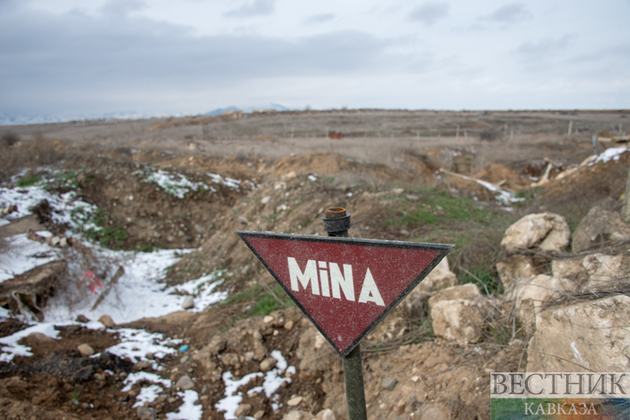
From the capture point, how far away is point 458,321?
97.3 inches

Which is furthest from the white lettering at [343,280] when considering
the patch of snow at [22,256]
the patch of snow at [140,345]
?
the patch of snow at [22,256]

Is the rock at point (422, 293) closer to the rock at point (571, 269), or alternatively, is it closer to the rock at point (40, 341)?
the rock at point (571, 269)

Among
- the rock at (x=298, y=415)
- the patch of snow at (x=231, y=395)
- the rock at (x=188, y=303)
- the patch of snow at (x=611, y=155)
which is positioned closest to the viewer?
the rock at (x=298, y=415)

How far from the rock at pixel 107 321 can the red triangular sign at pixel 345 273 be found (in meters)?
4.16

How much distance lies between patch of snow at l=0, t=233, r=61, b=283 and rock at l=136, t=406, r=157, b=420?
11.2 ft

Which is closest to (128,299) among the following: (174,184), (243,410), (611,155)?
(243,410)

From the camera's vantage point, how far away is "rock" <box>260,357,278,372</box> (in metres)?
3.23

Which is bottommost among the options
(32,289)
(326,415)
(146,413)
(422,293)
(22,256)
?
(146,413)

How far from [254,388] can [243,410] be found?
10.6 inches

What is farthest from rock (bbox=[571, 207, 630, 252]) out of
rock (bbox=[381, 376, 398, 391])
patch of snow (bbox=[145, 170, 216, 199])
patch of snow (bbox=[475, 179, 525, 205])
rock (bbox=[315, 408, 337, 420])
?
patch of snow (bbox=[145, 170, 216, 199])

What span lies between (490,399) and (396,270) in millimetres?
1341

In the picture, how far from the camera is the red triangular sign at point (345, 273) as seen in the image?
3.32ft

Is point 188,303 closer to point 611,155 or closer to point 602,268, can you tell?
point 602,268

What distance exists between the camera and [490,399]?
5.98 feet
